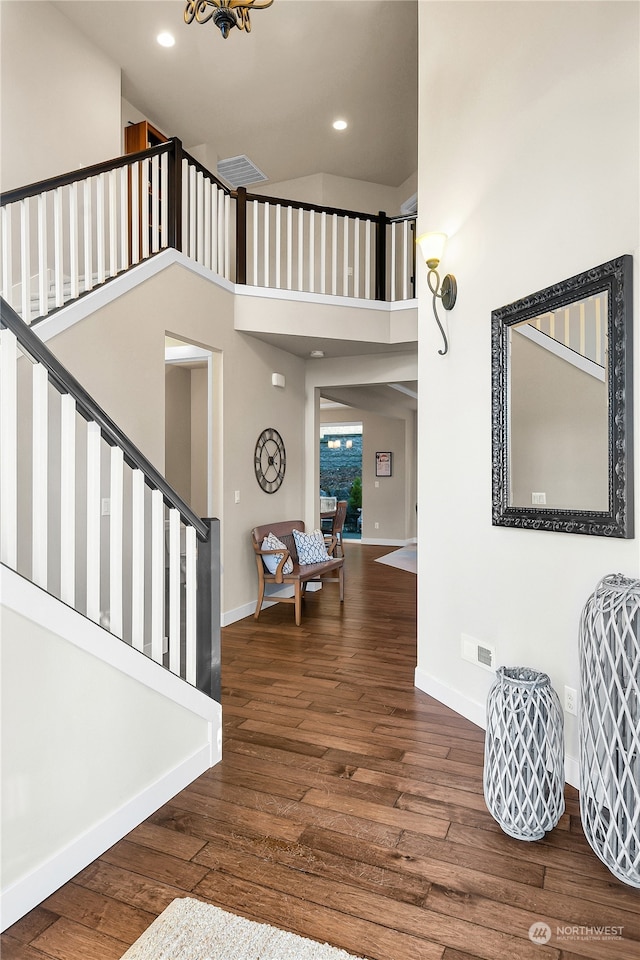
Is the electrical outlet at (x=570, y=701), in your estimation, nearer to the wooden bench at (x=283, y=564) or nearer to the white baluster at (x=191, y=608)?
the white baluster at (x=191, y=608)

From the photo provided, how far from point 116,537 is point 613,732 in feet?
6.03

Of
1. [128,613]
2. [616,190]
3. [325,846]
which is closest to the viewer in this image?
[325,846]

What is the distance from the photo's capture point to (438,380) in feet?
10.9

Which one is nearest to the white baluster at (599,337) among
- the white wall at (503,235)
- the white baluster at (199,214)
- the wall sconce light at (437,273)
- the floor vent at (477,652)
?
the white wall at (503,235)

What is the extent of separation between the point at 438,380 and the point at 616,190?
53.9 inches

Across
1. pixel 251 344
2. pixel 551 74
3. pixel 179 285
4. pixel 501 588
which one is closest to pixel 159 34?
pixel 179 285

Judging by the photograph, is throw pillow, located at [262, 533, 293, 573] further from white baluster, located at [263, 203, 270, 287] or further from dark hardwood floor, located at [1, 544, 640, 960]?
white baluster, located at [263, 203, 270, 287]

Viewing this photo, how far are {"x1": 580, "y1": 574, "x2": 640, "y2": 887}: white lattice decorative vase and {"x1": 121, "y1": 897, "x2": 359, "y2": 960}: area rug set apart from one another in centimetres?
91

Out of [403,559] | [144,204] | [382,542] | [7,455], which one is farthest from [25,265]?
[382,542]

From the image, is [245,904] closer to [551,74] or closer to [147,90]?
[551,74]

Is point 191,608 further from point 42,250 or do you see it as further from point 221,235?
point 221,235

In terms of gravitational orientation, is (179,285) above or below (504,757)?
above

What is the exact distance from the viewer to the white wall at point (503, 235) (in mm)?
2168

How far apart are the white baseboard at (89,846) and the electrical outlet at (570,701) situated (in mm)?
1566
